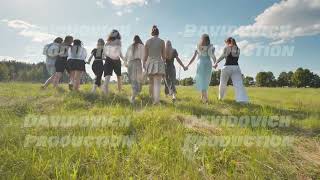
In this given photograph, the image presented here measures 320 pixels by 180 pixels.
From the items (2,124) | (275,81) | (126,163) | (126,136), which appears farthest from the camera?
(275,81)

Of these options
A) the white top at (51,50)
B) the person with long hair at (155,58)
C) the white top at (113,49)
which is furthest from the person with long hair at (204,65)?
the white top at (51,50)

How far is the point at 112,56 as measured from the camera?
12.9 meters

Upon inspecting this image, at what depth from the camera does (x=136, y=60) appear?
38.4ft

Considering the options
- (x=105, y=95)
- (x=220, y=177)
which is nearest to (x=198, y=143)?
(x=220, y=177)

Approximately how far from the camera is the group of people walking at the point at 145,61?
11070 millimetres

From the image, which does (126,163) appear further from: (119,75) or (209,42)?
(119,75)

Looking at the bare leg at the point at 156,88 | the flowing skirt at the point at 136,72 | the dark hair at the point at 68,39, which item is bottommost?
the bare leg at the point at 156,88

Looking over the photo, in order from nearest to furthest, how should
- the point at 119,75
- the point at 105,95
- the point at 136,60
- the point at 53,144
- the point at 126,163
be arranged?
the point at 126,163
the point at 53,144
the point at 136,60
the point at 105,95
the point at 119,75

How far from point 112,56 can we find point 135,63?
1555mm

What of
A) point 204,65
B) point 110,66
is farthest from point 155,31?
point 110,66

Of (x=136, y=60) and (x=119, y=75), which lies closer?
(x=136, y=60)

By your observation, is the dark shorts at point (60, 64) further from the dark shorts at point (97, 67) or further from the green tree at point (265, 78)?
the green tree at point (265, 78)

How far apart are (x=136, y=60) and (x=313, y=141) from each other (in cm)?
648

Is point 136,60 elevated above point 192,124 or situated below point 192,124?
above
